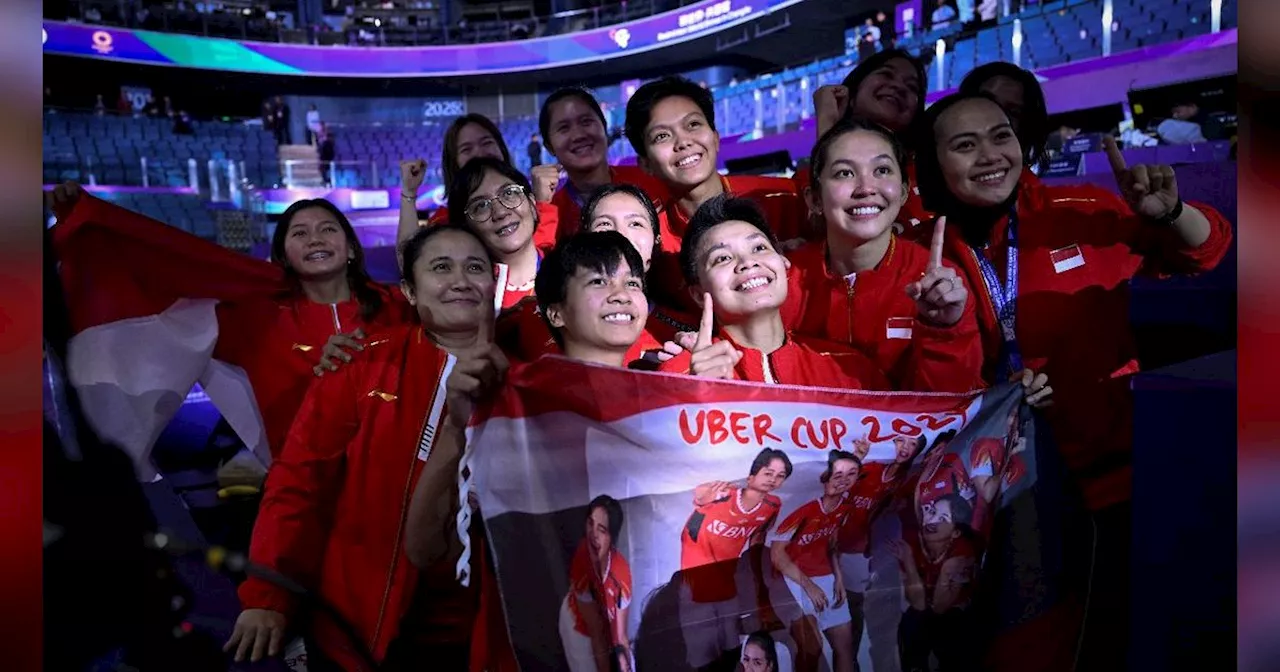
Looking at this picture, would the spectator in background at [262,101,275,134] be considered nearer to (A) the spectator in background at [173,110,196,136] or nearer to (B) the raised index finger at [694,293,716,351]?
(A) the spectator in background at [173,110,196,136]

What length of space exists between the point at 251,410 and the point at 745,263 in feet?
6.51

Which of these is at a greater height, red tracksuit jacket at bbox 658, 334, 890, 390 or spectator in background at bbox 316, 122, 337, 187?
spectator in background at bbox 316, 122, 337, 187

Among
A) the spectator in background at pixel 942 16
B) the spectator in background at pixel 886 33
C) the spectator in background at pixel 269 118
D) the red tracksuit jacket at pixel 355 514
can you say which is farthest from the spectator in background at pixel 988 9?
the spectator in background at pixel 269 118

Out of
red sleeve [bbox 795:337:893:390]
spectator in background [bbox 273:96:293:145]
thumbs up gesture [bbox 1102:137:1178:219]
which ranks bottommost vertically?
red sleeve [bbox 795:337:893:390]

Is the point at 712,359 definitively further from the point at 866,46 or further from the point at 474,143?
the point at 866,46

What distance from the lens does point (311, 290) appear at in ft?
9.95

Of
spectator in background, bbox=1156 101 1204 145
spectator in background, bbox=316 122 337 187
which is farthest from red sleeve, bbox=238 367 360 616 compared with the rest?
spectator in background, bbox=316 122 337 187

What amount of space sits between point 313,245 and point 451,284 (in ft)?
3.37

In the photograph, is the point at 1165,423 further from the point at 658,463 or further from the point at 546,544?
the point at 546,544

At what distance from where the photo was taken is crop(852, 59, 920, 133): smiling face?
116 inches

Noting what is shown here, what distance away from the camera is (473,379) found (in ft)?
5.57

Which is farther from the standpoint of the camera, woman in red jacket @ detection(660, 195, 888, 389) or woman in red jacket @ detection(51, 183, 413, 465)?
woman in red jacket @ detection(51, 183, 413, 465)

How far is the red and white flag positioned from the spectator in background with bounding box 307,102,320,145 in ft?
69.1
